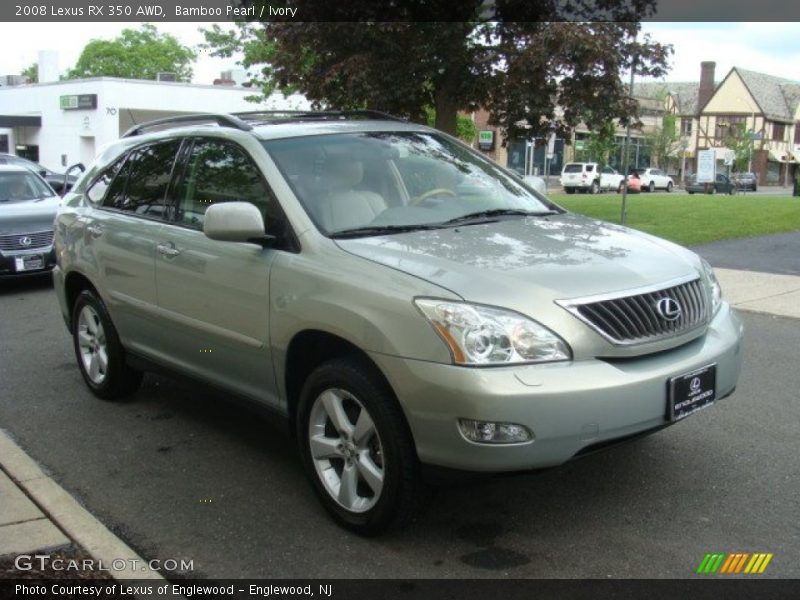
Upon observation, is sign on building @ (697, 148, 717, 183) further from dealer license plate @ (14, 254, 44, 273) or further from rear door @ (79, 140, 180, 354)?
A: rear door @ (79, 140, 180, 354)

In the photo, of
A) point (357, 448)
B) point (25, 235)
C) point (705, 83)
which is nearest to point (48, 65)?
→ point (25, 235)

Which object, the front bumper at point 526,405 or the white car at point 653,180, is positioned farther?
the white car at point 653,180

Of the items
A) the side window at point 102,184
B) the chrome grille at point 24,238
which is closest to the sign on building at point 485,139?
the chrome grille at point 24,238

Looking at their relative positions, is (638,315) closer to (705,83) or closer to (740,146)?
(740,146)

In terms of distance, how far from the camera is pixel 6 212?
10.6 meters

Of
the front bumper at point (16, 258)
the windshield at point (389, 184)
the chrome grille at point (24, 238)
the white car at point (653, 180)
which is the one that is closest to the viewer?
the windshield at point (389, 184)

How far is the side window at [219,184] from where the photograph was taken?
4.15 metres

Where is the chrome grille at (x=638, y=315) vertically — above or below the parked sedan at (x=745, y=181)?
above

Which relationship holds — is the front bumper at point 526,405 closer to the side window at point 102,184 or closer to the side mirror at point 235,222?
the side mirror at point 235,222

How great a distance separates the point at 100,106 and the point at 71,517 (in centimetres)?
3996

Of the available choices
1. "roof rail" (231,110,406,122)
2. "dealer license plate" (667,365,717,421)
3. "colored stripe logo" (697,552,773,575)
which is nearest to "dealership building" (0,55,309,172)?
"roof rail" (231,110,406,122)

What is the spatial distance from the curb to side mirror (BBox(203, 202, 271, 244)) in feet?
4.68

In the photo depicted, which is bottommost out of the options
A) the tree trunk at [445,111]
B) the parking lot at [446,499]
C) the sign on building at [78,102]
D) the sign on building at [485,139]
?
the parking lot at [446,499]

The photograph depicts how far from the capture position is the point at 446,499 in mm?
4055
